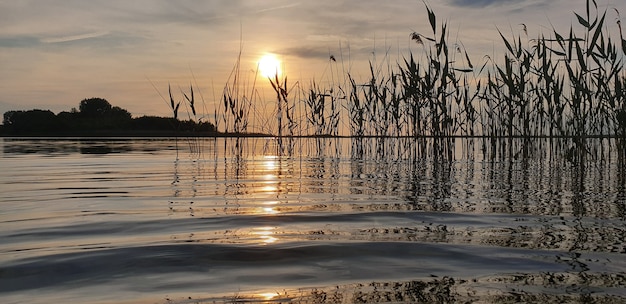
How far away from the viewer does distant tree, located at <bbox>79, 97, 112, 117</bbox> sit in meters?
63.8

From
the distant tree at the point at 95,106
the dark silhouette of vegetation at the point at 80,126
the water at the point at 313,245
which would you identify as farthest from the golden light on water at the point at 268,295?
the distant tree at the point at 95,106

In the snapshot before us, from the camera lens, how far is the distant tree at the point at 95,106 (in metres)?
63.8

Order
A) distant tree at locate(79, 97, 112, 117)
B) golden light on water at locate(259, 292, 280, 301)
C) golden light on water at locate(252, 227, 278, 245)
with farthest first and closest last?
distant tree at locate(79, 97, 112, 117) → golden light on water at locate(252, 227, 278, 245) → golden light on water at locate(259, 292, 280, 301)

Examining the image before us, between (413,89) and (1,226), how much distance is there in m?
6.67

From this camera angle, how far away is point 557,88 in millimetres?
7156

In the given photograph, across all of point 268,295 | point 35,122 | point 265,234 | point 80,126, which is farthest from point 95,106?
point 268,295

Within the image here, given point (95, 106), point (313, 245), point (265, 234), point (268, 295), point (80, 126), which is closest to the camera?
point (268, 295)

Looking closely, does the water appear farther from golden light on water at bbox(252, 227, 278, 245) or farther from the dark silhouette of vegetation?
the dark silhouette of vegetation

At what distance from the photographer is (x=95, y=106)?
66375 millimetres

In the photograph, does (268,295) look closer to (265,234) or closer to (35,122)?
(265,234)

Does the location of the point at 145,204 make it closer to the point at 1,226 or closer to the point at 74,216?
the point at 74,216

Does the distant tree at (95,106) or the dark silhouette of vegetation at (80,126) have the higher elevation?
the distant tree at (95,106)

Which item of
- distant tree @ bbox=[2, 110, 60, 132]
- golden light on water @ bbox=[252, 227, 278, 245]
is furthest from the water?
distant tree @ bbox=[2, 110, 60, 132]

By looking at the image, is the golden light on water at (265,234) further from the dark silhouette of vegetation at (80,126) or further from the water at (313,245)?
the dark silhouette of vegetation at (80,126)
